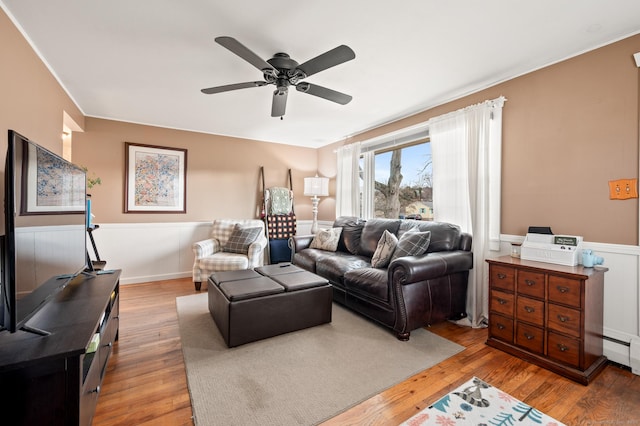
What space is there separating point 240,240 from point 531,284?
3.45 meters

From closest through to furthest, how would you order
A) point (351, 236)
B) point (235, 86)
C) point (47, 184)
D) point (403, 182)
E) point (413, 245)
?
1. point (47, 184)
2. point (235, 86)
3. point (413, 245)
4. point (351, 236)
5. point (403, 182)

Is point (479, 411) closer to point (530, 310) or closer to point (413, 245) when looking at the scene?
point (530, 310)

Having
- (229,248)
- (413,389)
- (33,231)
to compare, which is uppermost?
(33,231)

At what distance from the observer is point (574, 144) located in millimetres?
2246

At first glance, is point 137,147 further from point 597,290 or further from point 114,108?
point 597,290

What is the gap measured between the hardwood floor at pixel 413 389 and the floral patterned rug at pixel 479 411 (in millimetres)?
53

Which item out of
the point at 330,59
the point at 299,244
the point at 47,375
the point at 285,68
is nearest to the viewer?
the point at 47,375

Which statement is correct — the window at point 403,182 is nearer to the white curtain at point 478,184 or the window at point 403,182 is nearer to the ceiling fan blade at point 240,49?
the white curtain at point 478,184

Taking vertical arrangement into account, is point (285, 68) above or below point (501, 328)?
above

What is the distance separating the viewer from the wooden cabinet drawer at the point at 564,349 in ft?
6.06

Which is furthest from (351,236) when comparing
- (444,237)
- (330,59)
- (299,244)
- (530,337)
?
(330,59)

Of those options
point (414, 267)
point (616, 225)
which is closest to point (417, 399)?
point (414, 267)

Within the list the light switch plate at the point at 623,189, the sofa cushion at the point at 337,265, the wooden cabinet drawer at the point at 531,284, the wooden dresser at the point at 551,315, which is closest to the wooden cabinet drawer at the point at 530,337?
the wooden dresser at the point at 551,315

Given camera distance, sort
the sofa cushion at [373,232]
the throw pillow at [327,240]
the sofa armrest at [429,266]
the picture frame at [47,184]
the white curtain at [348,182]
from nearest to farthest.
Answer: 1. the picture frame at [47,184]
2. the sofa armrest at [429,266]
3. the sofa cushion at [373,232]
4. the throw pillow at [327,240]
5. the white curtain at [348,182]
